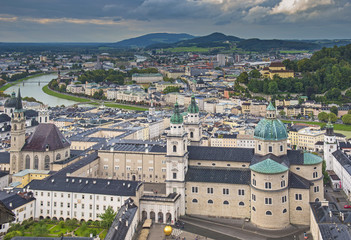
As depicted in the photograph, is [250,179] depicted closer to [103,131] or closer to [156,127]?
[103,131]

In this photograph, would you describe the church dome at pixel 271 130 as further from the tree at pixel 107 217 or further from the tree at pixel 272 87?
the tree at pixel 272 87

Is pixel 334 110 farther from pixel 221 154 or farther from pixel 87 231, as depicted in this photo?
pixel 87 231

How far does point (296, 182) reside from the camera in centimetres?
3528

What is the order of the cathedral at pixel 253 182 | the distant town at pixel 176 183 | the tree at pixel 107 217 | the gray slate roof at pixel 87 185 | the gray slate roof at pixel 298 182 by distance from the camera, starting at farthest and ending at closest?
the gray slate roof at pixel 87 185 → the gray slate roof at pixel 298 182 → the cathedral at pixel 253 182 → the distant town at pixel 176 183 → the tree at pixel 107 217

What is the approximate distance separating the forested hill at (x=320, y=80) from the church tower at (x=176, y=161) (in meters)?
74.3

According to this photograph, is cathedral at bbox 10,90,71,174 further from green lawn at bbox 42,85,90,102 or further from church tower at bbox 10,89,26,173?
green lawn at bbox 42,85,90,102

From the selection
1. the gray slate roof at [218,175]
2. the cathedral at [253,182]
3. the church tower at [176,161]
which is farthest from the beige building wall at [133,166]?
the gray slate roof at [218,175]

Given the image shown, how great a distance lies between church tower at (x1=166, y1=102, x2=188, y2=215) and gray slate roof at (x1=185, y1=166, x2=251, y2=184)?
904 millimetres

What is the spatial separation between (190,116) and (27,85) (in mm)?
143950

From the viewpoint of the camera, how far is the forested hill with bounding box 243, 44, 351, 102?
347 ft

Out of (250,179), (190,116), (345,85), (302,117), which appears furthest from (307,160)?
(345,85)

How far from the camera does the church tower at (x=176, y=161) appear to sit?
37125 mm

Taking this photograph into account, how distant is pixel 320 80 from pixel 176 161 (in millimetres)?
83491

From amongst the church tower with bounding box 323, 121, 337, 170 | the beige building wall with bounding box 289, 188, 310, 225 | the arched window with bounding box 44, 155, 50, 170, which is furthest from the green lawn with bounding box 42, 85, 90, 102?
the beige building wall with bounding box 289, 188, 310, 225
